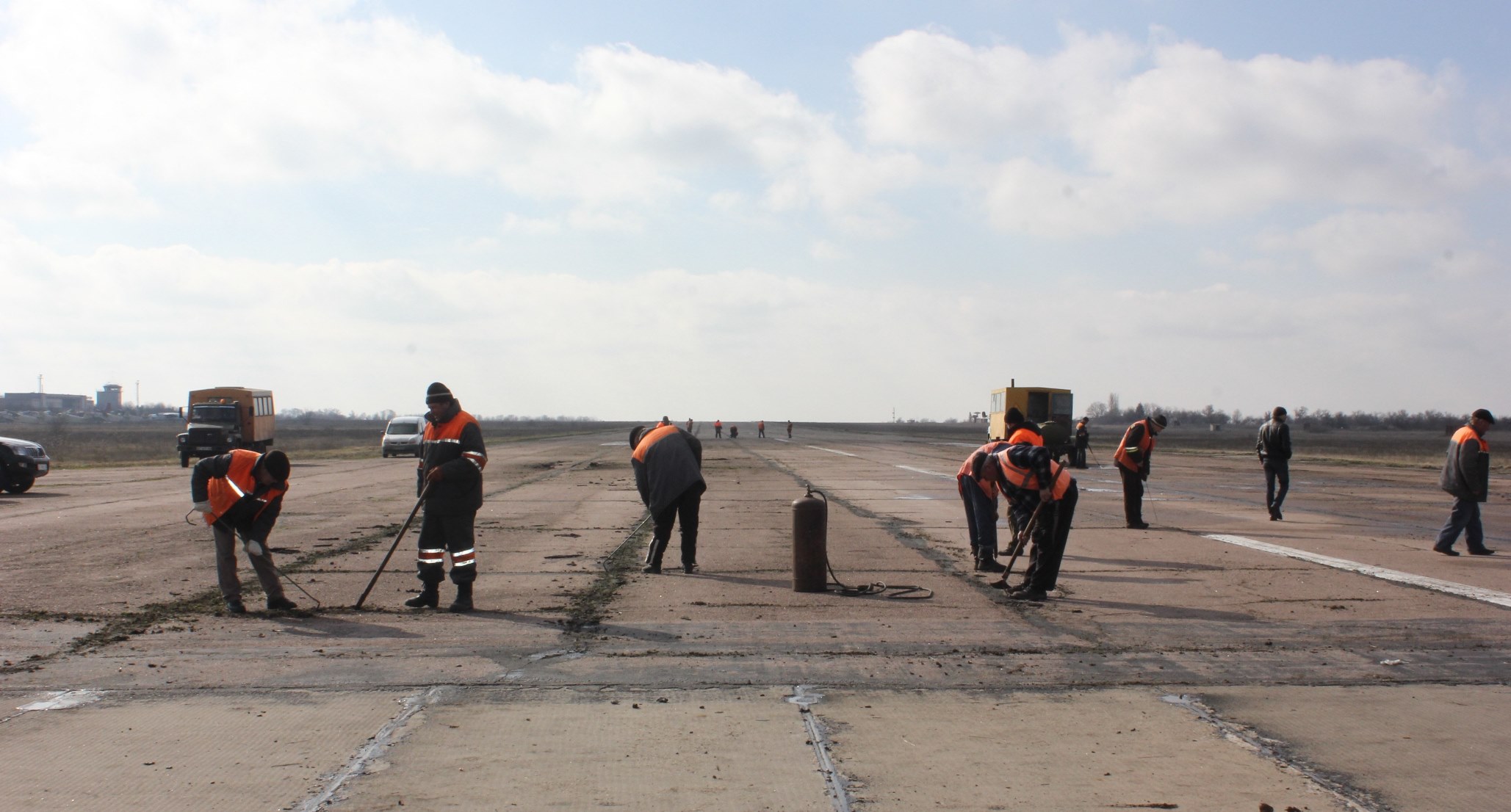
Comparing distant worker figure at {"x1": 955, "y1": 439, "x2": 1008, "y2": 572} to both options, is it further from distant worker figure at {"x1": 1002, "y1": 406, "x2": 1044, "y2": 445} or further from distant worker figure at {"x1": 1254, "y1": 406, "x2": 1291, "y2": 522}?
distant worker figure at {"x1": 1254, "y1": 406, "x2": 1291, "y2": 522}

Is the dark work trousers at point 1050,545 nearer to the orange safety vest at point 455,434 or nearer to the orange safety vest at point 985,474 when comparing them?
the orange safety vest at point 985,474

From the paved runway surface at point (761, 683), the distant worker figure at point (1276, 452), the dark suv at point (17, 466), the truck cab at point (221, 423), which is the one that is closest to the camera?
the paved runway surface at point (761, 683)

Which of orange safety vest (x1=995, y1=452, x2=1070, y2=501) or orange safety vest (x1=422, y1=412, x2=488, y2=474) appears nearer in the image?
orange safety vest (x1=422, y1=412, x2=488, y2=474)

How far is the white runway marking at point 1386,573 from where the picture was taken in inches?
403

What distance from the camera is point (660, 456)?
38.5 feet

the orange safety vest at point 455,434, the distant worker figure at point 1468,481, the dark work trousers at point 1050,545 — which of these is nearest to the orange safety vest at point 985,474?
the dark work trousers at point 1050,545

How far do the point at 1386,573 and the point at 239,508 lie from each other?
10.9m

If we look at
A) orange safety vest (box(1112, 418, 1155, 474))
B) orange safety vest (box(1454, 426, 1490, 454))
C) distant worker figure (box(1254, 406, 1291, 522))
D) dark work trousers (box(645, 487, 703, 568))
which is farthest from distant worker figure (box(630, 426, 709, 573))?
distant worker figure (box(1254, 406, 1291, 522))

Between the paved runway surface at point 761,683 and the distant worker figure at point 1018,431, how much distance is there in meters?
1.43

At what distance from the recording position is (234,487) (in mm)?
9234

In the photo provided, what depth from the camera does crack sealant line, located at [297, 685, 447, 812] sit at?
4.68 meters

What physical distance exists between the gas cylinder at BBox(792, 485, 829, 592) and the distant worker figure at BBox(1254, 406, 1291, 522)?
9.53m

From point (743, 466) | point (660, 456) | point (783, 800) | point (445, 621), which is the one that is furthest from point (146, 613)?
point (743, 466)

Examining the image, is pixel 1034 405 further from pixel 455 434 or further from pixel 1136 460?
pixel 455 434
